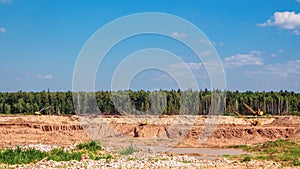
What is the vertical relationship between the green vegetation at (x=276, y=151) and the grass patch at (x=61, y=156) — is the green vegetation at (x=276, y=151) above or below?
below

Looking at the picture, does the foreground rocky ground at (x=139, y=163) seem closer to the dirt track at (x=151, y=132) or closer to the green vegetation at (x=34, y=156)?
the green vegetation at (x=34, y=156)

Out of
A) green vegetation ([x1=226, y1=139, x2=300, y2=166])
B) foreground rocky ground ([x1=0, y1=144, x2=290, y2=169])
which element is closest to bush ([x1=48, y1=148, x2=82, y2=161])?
foreground rocky ground ([x1=0, y1=144, x2=290, y2=169])

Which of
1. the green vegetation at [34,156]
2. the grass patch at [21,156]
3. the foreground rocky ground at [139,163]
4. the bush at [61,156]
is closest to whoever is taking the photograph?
the foreground rocky ground at [139,163]

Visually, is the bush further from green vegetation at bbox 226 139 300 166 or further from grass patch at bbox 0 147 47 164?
green vegetation at bbox 226 139 300 166

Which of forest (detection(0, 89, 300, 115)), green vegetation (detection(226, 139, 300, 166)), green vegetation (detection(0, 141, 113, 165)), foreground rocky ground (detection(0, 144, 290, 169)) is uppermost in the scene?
forest (detection(0, 89, 300, 115))

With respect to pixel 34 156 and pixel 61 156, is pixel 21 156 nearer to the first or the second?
pixel 34 156

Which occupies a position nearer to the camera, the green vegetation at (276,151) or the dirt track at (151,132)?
the green vegetation at (276,151)

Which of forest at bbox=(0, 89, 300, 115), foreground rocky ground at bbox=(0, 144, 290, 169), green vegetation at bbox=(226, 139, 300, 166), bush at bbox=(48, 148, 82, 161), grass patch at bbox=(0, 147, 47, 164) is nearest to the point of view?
foreground rocky ground at bbox=(0, 144, 290, 169)

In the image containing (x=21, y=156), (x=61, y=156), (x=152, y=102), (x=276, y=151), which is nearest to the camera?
(x=21, y=156)

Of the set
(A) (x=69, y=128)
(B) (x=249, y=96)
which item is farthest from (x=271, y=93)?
(A) (x=69, y=128)

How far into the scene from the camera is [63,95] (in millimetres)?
71125

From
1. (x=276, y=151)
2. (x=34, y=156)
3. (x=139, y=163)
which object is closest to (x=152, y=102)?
(x=276, y=151)

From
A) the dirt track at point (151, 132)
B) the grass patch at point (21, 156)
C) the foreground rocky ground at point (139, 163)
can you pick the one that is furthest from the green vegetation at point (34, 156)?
the dirt track at point (151, 132)

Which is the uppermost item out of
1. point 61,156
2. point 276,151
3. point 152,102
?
point 152,102
